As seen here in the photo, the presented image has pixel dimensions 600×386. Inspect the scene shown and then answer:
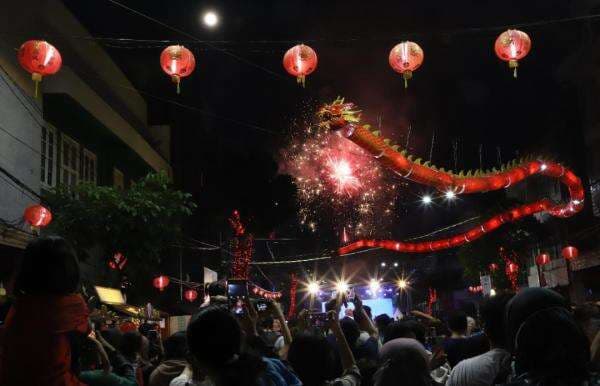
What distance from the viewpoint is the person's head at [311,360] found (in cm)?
371

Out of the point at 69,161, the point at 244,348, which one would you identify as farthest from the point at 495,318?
the point at 69,161

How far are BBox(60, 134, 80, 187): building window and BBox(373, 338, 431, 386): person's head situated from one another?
15248mm

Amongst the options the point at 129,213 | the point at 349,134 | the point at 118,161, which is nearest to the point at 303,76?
the point at 349,134

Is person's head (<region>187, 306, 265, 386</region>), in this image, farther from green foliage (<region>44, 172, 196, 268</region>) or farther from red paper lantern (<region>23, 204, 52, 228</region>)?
green foliage (<region>44, 172, 196, 268</region>)

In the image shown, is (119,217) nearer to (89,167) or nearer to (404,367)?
(89,167)

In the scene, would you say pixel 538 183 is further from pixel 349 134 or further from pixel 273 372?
pixel 273 372

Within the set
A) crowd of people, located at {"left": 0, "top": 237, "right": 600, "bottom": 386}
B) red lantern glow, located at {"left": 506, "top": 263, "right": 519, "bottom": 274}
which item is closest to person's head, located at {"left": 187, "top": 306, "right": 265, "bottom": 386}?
crowd of people, located at {"left": 0, "top": 237, "right": 600, "bottom": 386}

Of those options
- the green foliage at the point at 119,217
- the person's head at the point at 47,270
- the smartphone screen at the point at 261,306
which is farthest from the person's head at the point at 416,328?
the green foliage at the point at 119,217

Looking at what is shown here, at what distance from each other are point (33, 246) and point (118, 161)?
21.0 meters

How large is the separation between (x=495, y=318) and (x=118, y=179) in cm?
2104

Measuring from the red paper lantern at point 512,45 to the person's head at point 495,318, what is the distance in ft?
24.5

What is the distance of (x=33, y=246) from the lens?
2863 millimetres

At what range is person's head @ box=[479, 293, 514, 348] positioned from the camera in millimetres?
4082

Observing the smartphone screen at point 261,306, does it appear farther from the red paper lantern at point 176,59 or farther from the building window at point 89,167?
the building window at point 89,167
